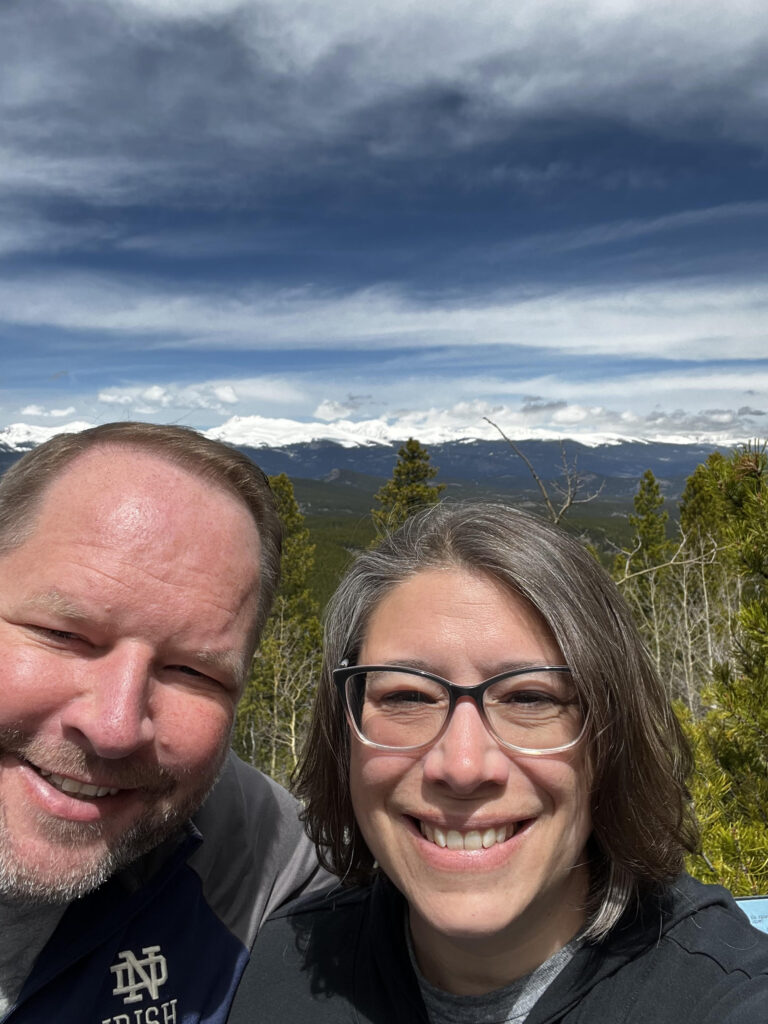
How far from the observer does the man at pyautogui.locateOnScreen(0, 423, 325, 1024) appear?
6.65 feet

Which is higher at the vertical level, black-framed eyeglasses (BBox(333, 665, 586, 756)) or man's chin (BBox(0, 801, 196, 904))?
black-framed eyeglasses (BBox(333, 665, 586, 756))

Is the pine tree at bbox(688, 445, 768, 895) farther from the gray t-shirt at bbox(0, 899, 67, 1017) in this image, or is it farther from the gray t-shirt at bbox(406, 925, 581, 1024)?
the gray t-shirt at bbox(0, 899, 67, 1017)

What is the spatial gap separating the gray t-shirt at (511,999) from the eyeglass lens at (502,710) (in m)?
0.58

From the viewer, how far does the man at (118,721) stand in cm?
203

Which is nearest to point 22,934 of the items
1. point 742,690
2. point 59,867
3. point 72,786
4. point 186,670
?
point 59,867

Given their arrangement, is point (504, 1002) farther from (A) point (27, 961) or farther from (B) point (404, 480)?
(B) point (404, 480)

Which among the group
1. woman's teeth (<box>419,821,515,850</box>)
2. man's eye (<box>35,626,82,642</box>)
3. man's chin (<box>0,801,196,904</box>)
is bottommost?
man's chin (<box>0,801,196,904</box>)

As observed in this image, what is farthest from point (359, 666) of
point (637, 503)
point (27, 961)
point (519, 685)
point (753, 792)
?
point (637, 503)

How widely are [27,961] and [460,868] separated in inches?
53.9

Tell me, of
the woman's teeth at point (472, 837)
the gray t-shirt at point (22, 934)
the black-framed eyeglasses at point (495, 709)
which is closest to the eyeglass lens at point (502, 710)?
the black-framed eyeglasses at point (495, 709)

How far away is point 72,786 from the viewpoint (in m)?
2.06

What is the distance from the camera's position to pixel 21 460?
99.9 inches

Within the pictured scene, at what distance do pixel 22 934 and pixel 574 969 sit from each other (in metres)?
1.57

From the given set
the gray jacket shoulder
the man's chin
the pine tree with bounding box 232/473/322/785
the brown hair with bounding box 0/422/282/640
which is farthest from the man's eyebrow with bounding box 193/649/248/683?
the pine tree with bounding box 232/473/322/785
